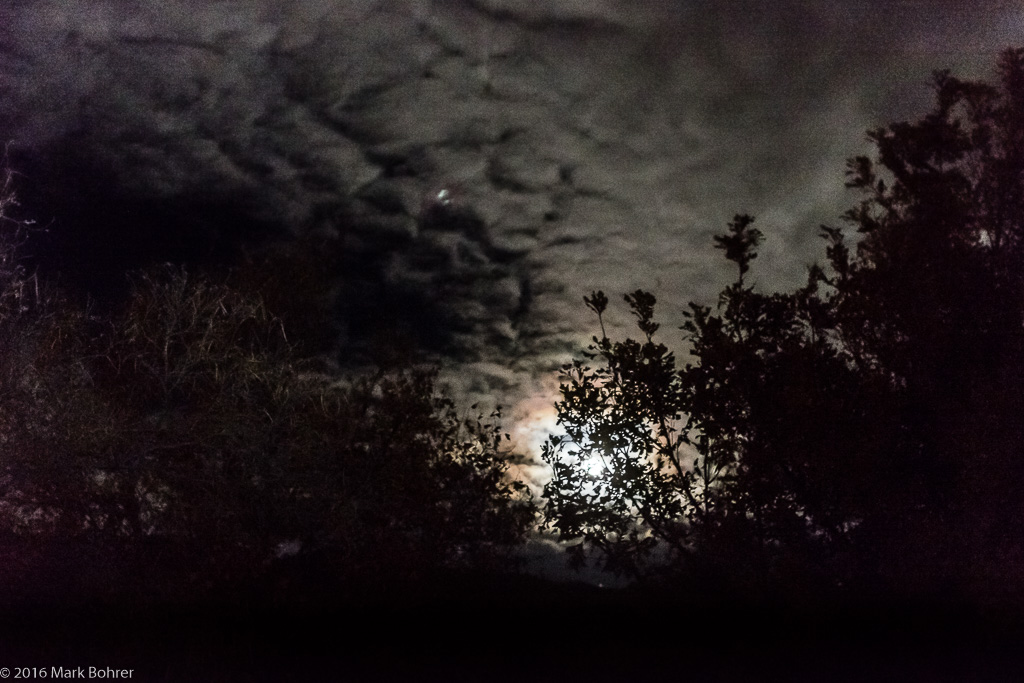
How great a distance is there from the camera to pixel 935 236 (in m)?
6.88

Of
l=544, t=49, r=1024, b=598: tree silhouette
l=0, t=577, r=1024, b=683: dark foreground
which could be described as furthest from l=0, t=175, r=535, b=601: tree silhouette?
l=544, t=49, r=1024, b=598: tree silhouette

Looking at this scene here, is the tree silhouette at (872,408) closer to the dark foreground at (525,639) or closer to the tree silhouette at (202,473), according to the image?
the dark foreground at (525,639)

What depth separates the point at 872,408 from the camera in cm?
671

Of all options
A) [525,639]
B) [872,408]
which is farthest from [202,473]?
[872,408]

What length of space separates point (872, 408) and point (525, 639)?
481 cm

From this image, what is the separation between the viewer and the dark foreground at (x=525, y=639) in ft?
21.4

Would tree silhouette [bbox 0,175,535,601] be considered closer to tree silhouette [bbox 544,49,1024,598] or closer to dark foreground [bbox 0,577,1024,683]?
dark foreground [bbox 0,577,1024,683]

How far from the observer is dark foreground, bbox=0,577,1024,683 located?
6.53 meters

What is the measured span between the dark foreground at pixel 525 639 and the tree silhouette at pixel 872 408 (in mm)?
485

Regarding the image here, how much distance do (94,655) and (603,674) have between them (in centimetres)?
520

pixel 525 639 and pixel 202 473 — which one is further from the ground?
pixel 202 473

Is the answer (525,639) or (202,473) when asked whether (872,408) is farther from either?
(202,473)

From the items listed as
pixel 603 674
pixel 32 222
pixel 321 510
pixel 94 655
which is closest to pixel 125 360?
pixel 32 222

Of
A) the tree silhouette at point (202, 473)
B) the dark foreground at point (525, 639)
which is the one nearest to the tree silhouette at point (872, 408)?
the dark foreground at point (525, 639)
